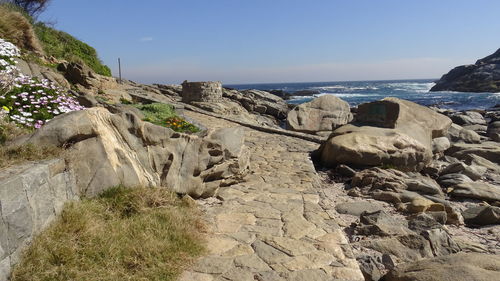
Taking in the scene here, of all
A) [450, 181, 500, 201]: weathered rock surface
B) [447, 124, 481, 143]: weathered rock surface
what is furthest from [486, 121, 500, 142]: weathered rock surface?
[450, 181, 500, 201]: weathered rock surface

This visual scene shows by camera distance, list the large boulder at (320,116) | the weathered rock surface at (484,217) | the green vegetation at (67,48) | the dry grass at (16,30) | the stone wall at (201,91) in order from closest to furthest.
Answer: the weathered rock surface at (484,217) < the dry grass at (16,30) < the large boulder at (320,116) < the green vegetation at (67,48) < the stone wall at (201,91)

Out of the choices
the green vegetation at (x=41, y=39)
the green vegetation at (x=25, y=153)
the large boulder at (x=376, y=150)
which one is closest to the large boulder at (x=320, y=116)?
the large boulder at (x=376, y=150)

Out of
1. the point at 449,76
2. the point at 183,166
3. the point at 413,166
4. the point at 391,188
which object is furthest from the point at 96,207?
the point at 449,76

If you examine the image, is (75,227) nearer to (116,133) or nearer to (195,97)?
(116,133)

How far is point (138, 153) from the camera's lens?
491 cm

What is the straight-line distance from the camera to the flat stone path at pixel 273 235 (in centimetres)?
340

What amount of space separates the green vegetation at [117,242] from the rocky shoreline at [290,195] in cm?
15

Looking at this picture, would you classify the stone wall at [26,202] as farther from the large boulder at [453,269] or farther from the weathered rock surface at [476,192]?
the weathered rock surface at [476,192]

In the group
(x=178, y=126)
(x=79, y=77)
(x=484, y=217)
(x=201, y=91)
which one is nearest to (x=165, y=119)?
(x=178, y=126)

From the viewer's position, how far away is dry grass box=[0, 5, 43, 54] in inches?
414

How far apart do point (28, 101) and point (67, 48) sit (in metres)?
13.9

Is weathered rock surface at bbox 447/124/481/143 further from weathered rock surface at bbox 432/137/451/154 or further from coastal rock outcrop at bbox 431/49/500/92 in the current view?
coastal rock outcrop at bbox 431/49/500/92

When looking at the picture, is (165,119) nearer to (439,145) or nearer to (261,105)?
(439,145)

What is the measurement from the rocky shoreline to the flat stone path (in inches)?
0.6
